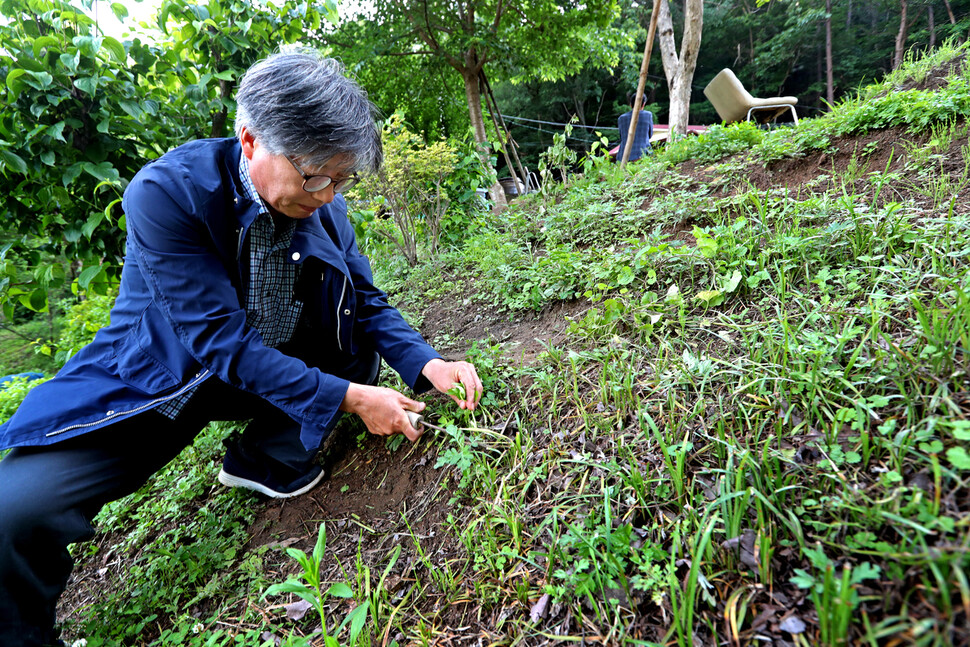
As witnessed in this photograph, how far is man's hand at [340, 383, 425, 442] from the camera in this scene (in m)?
1.60

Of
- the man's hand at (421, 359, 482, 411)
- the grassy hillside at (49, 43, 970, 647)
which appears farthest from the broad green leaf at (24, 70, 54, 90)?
the man's hand at (421, 359, 482, 411)

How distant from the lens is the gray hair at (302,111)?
150cm

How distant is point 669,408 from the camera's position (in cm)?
145

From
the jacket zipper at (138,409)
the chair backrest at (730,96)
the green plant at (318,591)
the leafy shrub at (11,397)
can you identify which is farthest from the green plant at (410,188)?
the chair backrest at (730,96)

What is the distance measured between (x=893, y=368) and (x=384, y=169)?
3.23 meters

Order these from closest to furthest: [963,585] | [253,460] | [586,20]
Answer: [963,585], [253,460], [586,20]

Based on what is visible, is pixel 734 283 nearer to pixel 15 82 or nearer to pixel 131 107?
pixel 131 107

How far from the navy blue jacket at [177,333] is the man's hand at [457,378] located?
35 centimetres

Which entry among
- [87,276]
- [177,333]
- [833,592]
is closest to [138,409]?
[177,333]

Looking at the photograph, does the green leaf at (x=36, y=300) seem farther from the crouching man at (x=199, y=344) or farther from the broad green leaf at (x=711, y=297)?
the broad green leaf at (x=711, y=297)

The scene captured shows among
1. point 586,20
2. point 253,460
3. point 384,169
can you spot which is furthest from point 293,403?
point 586,20

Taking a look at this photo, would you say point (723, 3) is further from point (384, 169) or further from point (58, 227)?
point (58, 227)

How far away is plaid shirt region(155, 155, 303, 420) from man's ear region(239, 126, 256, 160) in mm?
75

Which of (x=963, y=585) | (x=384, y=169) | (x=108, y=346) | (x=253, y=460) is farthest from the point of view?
(x=384, y=169)
